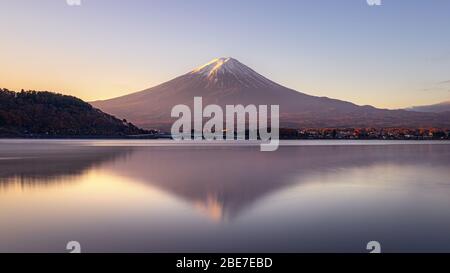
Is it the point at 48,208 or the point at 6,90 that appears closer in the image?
the point at 48,208

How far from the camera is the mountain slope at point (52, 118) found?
210 ft

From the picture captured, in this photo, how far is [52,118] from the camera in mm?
67812

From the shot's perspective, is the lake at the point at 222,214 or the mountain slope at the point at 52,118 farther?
the mountain slope at the point at 52,118

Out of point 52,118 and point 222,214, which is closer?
point 222,214

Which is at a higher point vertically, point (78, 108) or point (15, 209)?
point (78, 108)

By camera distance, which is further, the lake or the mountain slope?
the mountain slope

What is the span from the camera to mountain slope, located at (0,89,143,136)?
64.1 metres
